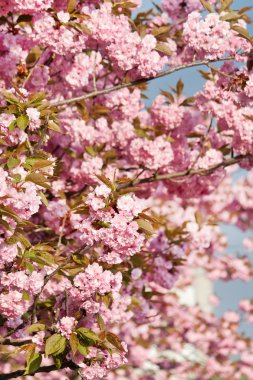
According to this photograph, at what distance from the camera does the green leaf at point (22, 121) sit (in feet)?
11.1

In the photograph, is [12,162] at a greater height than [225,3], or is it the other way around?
[225,3]

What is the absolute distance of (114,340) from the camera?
3.35 m

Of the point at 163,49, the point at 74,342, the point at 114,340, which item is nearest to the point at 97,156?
the point at 163,49

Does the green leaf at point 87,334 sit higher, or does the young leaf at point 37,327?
the green leaf at point 87,334

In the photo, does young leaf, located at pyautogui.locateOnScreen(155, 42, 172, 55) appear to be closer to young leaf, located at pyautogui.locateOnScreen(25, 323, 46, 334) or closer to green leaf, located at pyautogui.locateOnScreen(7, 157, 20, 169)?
green leaf, located at pyautogui.locateOnScreen(7, 157, 20, 169)

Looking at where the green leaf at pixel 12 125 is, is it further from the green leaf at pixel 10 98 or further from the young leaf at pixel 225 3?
the young leaf at pixel 225 3

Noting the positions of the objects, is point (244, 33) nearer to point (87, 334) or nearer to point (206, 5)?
point (206, 5)

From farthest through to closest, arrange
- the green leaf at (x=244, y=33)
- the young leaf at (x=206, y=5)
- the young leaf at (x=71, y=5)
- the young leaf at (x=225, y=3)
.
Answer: the young leaf at (x=225, y=3)
the young leaf at (x=206, y=5)
the green leaf at (x=244, y=33)
the young leaf at (x=71, y=5)

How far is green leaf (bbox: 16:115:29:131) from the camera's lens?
3.39 meters

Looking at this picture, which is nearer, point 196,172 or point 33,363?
point 33,363

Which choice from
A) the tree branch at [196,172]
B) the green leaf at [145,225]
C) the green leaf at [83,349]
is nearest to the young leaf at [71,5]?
the tree branch at [196,172]

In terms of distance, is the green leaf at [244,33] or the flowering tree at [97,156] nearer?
the flowering tree at [97,156]

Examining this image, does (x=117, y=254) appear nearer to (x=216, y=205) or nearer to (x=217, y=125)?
(x=217, y=125)

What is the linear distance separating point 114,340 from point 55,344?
12.4 inches
